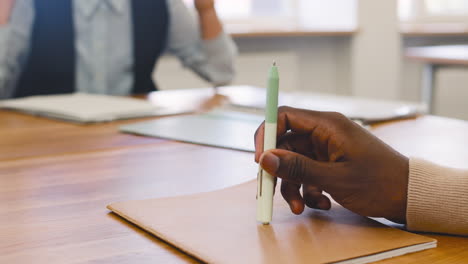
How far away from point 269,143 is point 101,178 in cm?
33

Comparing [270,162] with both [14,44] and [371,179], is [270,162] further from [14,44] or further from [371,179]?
[14,44]

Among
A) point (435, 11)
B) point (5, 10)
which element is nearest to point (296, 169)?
point (5, 10)

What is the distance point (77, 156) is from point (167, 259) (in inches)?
19.6

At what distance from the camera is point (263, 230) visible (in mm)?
570

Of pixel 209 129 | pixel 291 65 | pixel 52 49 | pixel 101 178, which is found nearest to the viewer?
pixel 101 178

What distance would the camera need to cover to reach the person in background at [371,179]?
0.57 metres

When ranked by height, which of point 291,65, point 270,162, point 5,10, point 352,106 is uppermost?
point 5,10

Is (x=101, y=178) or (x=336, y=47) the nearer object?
(x=101, y=178)

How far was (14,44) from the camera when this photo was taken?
1886 millimetres

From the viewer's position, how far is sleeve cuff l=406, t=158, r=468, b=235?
22.8 inches

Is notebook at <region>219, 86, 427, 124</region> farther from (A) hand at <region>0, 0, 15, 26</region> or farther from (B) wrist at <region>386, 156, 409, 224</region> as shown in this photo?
(A) hand at <region>0, 0, 15, 26</region>

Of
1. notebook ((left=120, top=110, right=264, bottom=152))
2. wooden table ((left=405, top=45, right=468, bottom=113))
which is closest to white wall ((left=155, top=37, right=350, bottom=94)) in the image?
wooden table ((left=405, top=45, right=468, bottom=113))

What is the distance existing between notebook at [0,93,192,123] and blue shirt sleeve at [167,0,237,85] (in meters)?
0.74

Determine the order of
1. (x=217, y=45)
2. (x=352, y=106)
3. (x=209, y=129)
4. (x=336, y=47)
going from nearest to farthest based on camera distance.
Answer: (x=209, y=129), (x=352, y=106), (x=217, y=45), (x=336, y=47)
